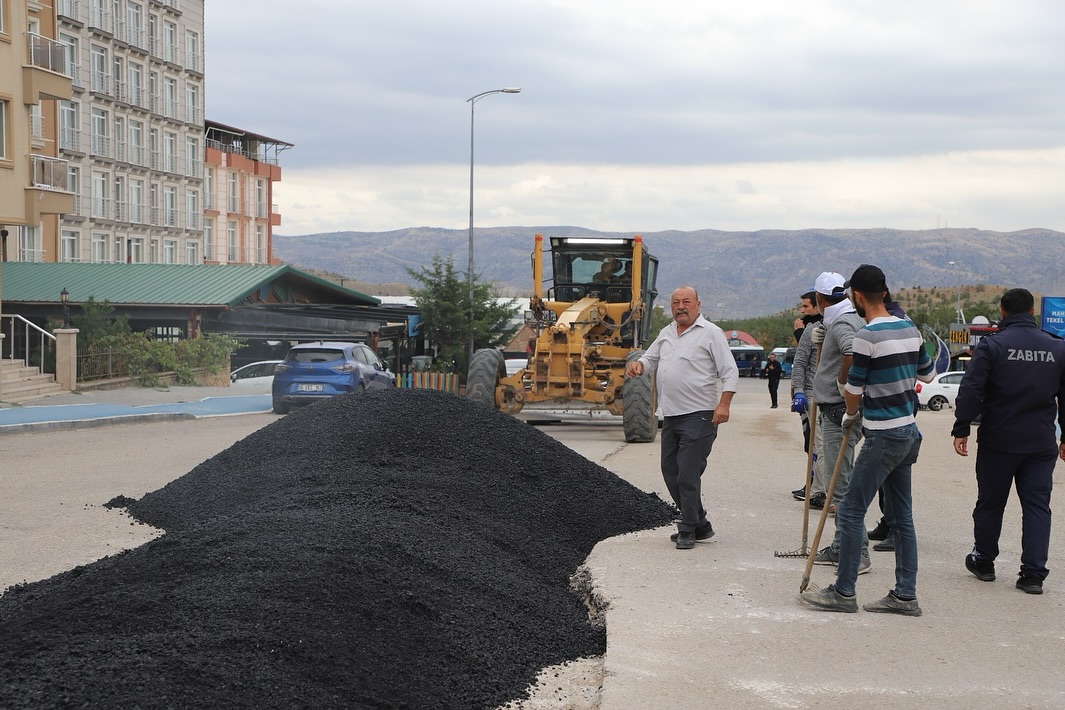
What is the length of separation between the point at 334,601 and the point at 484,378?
14836 mm

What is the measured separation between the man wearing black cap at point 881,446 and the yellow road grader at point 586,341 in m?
11.7

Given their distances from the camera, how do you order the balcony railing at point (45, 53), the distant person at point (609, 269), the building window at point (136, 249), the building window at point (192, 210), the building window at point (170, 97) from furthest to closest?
the building window at point (192, 210) < the building window at point (170, 97) < the building window at point (136, 249) < the balcony railing at point (45, 53) < the distant person at point (609, 269)

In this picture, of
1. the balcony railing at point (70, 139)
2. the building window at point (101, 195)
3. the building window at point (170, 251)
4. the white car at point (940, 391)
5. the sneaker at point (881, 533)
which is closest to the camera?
the sneaker at point (881, 533)

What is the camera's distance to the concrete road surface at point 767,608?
5320 millimetres

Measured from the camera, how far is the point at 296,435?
11578 mm

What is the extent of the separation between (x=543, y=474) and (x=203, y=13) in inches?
2196

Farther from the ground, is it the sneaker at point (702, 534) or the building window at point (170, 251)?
the building window at point (170, 251)

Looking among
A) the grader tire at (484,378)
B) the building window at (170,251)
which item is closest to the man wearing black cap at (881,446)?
the grader tire at (484,378)

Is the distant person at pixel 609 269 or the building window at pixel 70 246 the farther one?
the building window at pixel 70 246

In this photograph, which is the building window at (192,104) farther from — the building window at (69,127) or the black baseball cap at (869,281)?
the black baseball cap at (869,281)

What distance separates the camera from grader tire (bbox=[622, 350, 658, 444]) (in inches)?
728

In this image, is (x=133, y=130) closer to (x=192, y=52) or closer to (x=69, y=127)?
(x=69, y=127)

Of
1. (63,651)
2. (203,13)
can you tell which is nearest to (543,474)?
(63,651)

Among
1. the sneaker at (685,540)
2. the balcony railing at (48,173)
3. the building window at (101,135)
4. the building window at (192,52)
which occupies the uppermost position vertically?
the building window at (192,52)
